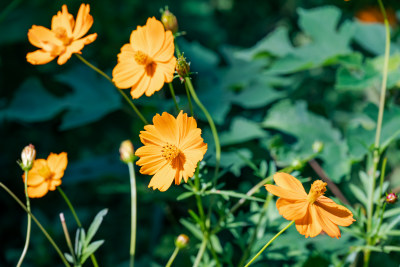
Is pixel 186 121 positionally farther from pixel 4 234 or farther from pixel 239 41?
pixel 239 41

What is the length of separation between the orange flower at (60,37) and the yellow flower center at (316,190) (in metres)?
0.48

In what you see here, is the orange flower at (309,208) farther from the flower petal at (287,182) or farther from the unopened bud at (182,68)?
the unopened bud at (182,68)

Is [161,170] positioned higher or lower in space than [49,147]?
higher

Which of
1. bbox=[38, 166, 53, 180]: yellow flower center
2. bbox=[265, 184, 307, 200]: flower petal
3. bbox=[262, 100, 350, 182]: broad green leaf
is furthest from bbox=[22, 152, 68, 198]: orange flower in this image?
bbox=[262, 100, 350, 182]: broad green leaf

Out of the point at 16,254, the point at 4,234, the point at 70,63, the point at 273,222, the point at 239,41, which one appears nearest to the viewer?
the point at 273,222

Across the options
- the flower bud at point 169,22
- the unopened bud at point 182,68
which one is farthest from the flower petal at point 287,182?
the flower bud at point 169,22

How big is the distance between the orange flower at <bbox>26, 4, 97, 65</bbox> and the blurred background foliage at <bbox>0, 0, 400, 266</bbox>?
406mm

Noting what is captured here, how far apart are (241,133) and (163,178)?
0.62 meters

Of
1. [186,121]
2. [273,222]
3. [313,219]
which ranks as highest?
[186,121]

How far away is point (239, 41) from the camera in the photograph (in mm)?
2170

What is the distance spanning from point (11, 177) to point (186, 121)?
1.14 metres

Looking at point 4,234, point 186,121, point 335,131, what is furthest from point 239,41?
point 186,121

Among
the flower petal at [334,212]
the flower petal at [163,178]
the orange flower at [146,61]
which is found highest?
the orange flower at [146,61]

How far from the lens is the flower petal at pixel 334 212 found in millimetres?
607
